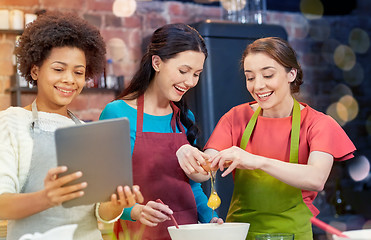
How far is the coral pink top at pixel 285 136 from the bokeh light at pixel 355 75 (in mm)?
2836

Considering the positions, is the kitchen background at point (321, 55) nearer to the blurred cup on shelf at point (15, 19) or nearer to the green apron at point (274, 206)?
Answer: the blurred cup on shelf at point (15, 19)

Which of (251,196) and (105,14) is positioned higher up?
(105,14)

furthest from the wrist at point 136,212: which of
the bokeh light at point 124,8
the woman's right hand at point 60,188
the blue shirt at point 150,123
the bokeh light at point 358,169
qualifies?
the bokeh light at point 358,169

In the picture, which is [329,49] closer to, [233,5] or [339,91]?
[339,91]

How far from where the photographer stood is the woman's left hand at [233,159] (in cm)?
160

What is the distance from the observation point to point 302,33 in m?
4.50

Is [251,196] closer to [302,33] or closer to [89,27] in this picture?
[89,27]

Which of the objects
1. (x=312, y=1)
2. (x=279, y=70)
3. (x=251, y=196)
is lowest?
(x=251, y=196)

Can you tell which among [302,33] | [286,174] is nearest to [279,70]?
[286,174]

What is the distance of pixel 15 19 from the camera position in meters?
3.46

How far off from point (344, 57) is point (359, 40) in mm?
199

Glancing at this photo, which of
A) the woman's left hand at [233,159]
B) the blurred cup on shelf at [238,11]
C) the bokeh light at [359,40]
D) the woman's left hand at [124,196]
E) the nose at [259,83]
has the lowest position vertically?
the woman's left hand at [124,196]

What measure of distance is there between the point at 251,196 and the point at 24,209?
2.54 ft

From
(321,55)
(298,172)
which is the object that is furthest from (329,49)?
(298,172)
